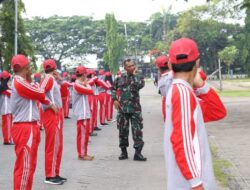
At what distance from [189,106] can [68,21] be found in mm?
75063

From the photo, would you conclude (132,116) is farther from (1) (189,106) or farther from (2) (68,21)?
(2) (68,21)

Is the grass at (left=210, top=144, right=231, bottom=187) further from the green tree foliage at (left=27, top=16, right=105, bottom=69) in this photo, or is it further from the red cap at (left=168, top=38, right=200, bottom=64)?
the green tree foliage at (left=27, top=16, right=105, bottom=69)

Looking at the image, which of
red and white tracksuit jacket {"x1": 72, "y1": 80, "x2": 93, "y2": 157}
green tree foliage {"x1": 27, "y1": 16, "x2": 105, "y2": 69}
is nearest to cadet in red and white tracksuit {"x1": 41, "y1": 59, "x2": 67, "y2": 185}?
red and white tracksuit jacket {"x1": 72, "y1": 80, "x2": 93, "y2": 157}

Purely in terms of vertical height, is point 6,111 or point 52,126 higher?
point 52,126

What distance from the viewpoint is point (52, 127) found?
25.2 feet

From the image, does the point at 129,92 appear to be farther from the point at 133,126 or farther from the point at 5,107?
the point at 5,107

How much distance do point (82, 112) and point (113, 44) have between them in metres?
59.7

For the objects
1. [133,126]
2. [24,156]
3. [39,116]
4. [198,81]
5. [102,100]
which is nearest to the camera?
[198,81]

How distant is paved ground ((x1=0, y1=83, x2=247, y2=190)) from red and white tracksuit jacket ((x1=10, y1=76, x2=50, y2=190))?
4.79ft

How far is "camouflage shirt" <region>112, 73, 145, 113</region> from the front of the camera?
9.98 m

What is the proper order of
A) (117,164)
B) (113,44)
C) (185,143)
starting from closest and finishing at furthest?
(185,143), (117,164), (113,44)

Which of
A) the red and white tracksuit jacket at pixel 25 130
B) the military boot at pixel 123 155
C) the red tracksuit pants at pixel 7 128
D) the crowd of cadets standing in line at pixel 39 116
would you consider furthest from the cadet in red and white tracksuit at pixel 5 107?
the red and white tracksuit jacket at pixel 25 130

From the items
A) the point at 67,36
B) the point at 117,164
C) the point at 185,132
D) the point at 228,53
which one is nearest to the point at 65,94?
the point at 117,164

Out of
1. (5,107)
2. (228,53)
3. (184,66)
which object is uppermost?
(184,66)
